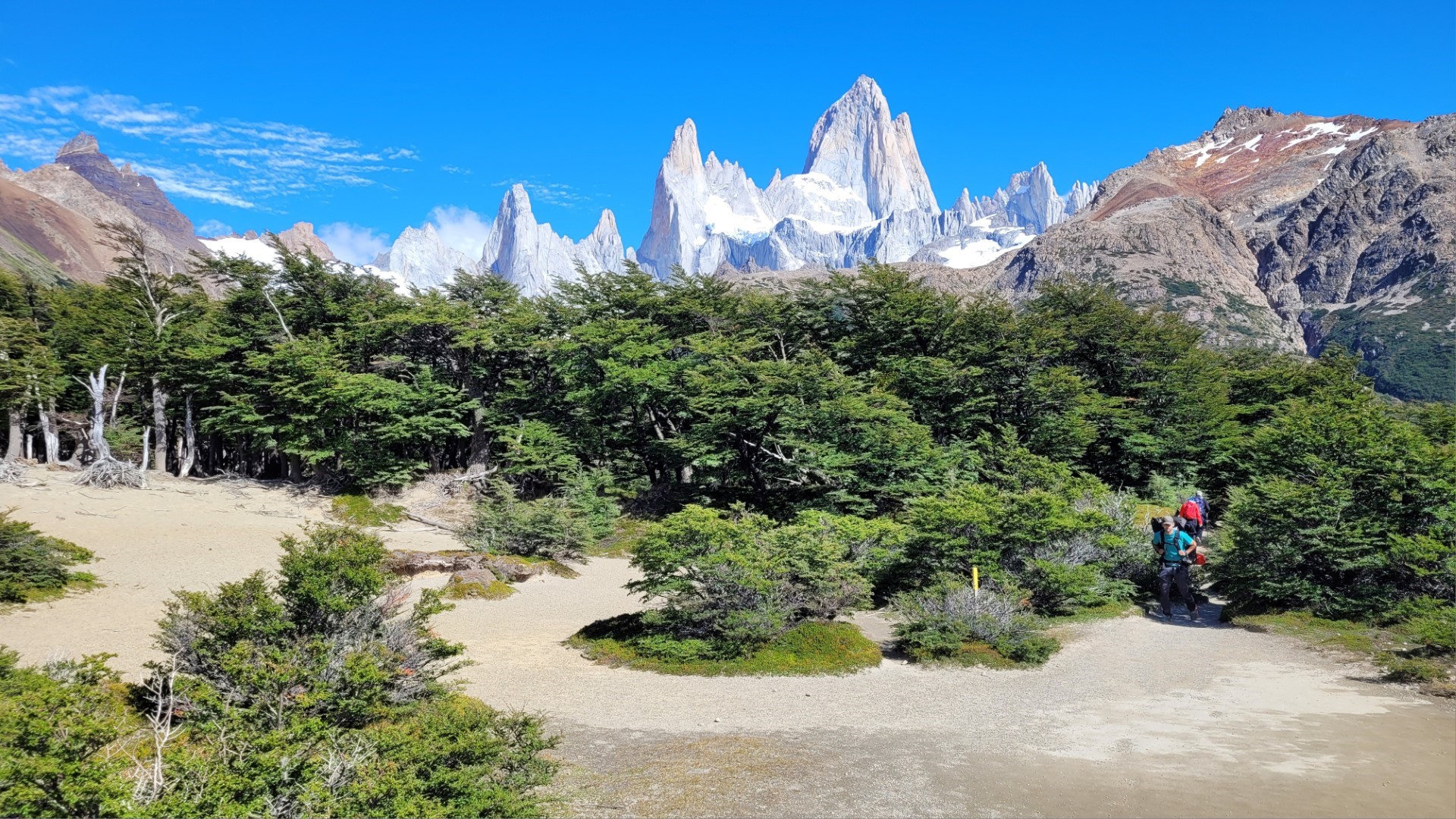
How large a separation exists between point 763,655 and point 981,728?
340cm

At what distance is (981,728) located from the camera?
720 centimetres

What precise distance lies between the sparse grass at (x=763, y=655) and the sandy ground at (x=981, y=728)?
35 cm

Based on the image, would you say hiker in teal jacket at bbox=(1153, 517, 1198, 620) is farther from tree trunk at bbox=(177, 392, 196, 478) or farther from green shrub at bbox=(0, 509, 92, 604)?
tree trunk at bbox=(177, 392, 196, 478)

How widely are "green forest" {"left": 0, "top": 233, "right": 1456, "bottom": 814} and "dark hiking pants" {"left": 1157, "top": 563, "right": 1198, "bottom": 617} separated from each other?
668 mm

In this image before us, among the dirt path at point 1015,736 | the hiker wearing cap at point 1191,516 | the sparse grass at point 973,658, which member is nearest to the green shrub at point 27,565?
the dirt path at point 1015,736

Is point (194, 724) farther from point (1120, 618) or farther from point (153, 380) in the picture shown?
point (153, 380)

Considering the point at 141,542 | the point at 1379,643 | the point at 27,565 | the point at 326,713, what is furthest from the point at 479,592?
the point at 1379,643

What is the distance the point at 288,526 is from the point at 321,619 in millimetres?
15985

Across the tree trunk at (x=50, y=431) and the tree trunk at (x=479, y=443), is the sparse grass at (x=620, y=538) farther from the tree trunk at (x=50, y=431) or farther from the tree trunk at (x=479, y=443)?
the tree trunk at (x=50, y=431)

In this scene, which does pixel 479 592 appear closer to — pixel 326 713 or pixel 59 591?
pixel 59 591

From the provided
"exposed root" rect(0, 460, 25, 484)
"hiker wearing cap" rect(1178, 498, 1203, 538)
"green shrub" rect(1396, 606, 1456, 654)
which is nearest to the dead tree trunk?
"exposed root" rect(0, 460, 25, 484)

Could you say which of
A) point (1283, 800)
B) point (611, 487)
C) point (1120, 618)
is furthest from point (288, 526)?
point (1283, 800)

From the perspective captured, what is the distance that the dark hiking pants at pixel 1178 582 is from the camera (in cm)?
1267

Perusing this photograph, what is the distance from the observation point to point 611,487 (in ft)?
82.7
